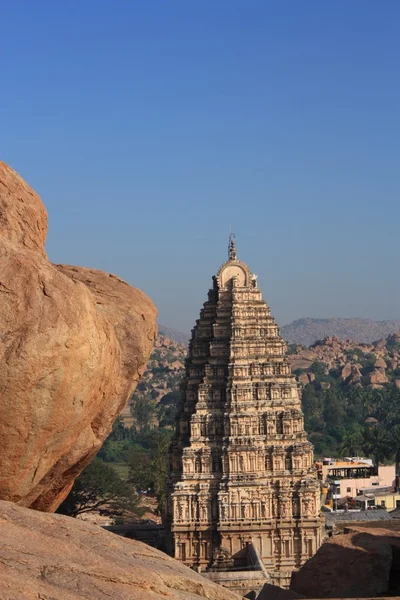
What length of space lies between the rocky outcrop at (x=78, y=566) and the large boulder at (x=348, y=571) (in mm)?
4506

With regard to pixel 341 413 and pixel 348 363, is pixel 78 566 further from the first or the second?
pixel 348 363

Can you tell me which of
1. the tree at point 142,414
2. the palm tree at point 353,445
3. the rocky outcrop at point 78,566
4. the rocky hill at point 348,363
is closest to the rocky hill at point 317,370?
the rocky hill at point 348,363

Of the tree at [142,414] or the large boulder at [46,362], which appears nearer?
the large boulder at [46,362]

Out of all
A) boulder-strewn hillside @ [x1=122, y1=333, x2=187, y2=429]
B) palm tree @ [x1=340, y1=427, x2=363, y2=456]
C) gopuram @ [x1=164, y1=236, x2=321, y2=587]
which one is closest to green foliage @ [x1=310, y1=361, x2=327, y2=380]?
boulder-strewn hillside @ [x1=122, y1=333, x2=187, y2=429]

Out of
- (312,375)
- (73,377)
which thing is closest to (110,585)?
(73,377)

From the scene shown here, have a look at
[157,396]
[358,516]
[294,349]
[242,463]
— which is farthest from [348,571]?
[294,349]

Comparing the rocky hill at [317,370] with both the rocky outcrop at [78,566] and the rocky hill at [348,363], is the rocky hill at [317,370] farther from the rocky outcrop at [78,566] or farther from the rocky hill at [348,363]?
the rocky outcrop at [78,566]

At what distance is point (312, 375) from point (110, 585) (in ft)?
467

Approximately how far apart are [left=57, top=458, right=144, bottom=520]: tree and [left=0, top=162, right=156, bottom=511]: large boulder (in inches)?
1453

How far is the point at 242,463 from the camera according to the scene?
124 ft

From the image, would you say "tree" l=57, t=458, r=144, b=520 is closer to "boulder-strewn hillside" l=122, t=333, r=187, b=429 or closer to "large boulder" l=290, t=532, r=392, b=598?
"large boulder" l=290, t=532, r=392, b=598

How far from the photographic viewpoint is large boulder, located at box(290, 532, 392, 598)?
45.0ft

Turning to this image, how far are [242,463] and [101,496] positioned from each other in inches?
581

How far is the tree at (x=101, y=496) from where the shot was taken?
1896 inches
